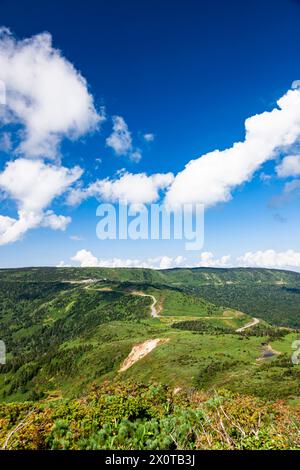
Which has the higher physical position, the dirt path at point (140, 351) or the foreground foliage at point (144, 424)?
the foreground foliage at point (144, 424)

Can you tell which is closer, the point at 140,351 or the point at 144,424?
the point at 144,424

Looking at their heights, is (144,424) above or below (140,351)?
above

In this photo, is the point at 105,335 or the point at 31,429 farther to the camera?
the point at 105,335

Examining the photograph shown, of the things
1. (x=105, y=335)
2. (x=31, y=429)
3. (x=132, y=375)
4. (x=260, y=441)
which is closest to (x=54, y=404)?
(x=31, y=429)

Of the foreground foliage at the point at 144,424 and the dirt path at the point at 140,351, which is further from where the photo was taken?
the dirt path at the point at 140,351

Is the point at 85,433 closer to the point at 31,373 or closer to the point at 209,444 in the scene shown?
the point at 209,444
